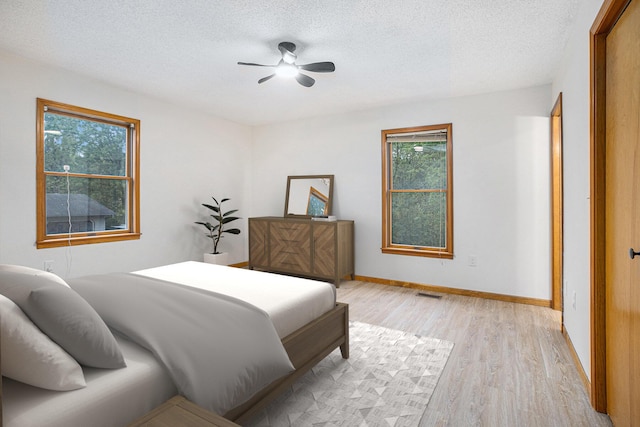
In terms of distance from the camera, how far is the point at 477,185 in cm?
411

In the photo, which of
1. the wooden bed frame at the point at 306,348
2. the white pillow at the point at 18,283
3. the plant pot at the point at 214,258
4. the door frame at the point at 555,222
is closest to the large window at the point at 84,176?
the plant pot at the point at 214,258

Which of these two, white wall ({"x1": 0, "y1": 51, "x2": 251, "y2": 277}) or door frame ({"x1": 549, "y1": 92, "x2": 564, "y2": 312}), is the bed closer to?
white wall ({"x1": 0, "y1": 51, "x2": 251, "y2": 277})

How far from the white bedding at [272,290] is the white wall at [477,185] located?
95.2 inches

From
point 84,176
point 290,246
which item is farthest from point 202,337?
point 290,246

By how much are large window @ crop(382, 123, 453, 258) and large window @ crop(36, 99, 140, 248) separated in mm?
3219

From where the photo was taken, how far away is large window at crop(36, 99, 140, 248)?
346 cm

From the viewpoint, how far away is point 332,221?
4.69 meters

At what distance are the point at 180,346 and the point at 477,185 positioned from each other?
3747mm

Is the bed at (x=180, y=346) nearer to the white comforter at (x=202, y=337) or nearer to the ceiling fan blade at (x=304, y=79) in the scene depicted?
the white comforter at (x=202, y=337)

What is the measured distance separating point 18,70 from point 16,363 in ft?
11.0

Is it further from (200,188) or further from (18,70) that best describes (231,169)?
(18,70)

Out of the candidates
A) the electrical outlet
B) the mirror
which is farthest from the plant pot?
the electrical outlet

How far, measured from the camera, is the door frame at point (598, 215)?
1.86m

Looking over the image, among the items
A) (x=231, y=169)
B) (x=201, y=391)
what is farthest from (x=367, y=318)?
(x=231, y=169)
